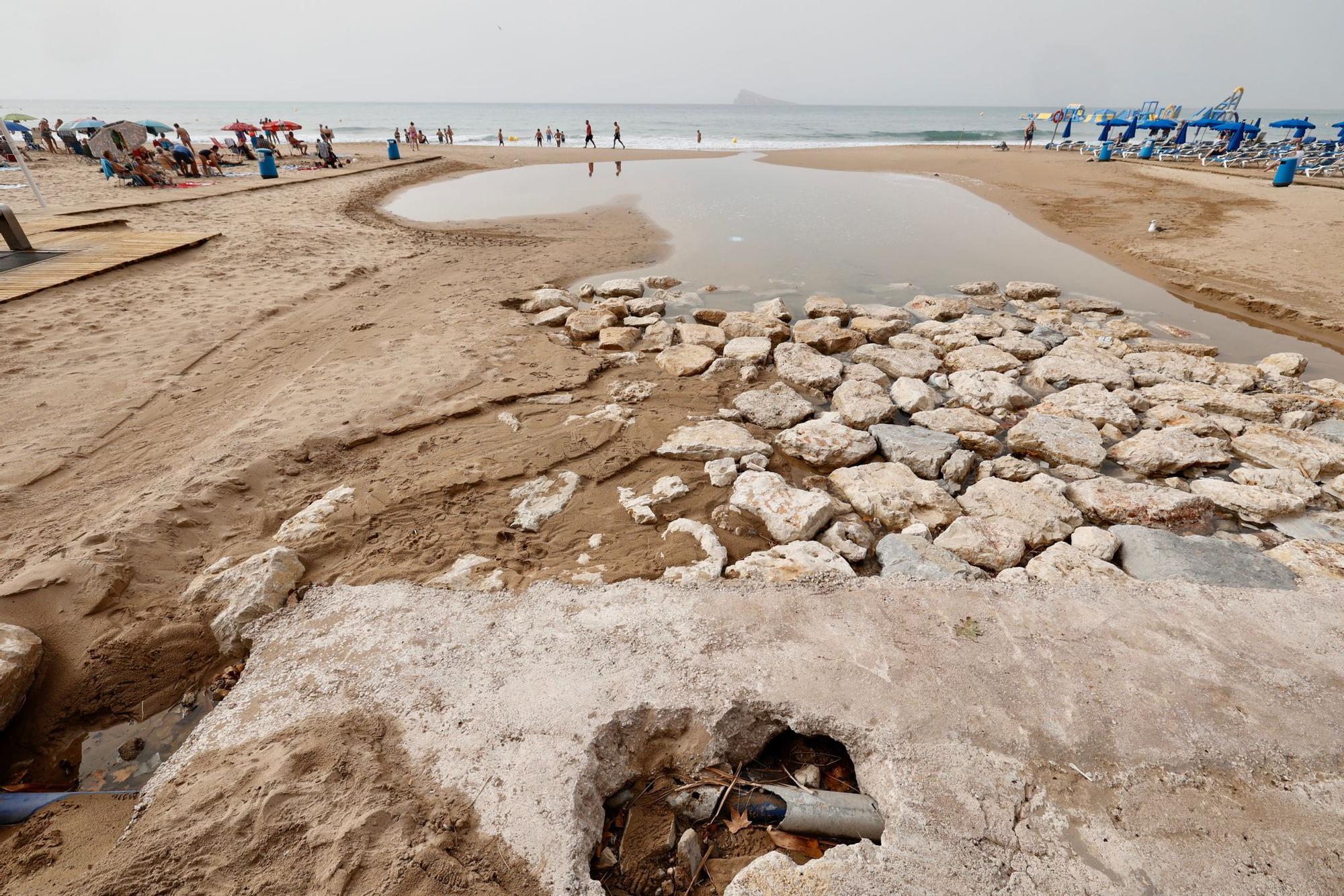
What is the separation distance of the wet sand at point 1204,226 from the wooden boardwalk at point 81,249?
15345mm

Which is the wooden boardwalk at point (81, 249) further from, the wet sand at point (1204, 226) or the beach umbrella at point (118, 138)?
the wet sand at point (1204, 226)

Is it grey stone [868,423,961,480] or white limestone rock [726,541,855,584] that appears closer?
white limestone rock [726,541,855,584]

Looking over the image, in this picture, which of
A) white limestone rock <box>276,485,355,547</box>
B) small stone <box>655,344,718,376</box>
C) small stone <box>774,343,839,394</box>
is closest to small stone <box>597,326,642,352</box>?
small stone <box>655,344,718,376</box>

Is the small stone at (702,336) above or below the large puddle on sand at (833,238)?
below

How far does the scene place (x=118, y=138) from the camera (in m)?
16.4

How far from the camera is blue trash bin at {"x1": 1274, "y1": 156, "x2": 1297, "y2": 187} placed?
Answer: 49.3 ft

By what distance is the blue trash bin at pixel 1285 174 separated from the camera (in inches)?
592

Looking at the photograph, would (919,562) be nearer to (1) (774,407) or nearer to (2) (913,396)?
(1) (774,407)

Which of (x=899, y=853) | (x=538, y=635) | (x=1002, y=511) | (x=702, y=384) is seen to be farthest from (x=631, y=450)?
(x=899, y=853)

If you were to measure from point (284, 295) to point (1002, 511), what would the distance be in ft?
27.6

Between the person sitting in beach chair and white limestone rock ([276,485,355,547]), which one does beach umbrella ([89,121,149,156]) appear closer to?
the person sitting in beach chair

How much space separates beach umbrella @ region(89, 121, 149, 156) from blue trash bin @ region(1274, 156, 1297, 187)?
3311cm

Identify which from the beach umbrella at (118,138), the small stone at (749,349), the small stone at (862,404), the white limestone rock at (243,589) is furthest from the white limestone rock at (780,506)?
the beach umbrella at (118,138)

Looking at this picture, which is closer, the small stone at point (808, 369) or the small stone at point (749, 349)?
the small stone at point (808, 369)
